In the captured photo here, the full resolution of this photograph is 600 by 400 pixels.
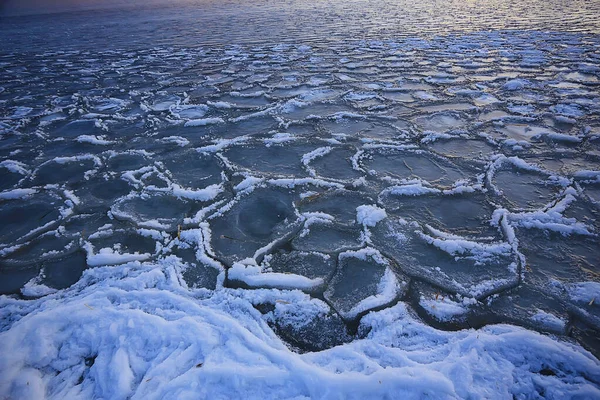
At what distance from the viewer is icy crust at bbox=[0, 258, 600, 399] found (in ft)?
4.04

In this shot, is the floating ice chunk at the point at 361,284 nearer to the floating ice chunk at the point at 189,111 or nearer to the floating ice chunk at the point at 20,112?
the floating ice chunk at the point at 189,111

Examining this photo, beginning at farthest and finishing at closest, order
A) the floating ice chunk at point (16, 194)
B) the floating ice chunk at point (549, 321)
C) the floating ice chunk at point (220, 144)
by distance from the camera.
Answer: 1. the floating ice chunk at point (220, 144)
2. the floating ice chunk at point (16, 194)
3. the floating ice chunk at point (549, 321)

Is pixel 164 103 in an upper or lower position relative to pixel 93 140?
upper

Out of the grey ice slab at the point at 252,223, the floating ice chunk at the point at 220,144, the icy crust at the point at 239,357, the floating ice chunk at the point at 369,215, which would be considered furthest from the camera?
the floating ice chunk at the point at 220,144

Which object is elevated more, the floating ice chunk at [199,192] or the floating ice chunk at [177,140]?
the floating ice chunk at [177,140]

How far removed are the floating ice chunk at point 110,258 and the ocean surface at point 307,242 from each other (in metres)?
0.02

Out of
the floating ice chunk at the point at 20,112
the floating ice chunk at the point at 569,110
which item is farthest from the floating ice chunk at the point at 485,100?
the floating ice chunk at the point at 20,112

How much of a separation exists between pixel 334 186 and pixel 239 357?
1.47 meters

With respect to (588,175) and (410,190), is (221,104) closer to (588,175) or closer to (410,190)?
(410,190)

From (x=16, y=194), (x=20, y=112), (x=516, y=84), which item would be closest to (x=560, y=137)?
(x=516, y=84)

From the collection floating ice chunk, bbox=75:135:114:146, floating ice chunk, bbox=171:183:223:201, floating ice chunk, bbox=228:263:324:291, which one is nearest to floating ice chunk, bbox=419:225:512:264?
floating ice chunk, bbox=228:263:324:291

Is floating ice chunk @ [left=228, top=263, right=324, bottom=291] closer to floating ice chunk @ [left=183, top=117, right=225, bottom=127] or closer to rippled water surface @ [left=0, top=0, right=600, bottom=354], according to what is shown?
rippled water surface @ [left=0, top=0, right=600, bottom=354]

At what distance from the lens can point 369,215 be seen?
83.8 inches

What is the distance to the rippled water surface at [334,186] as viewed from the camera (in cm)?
170
